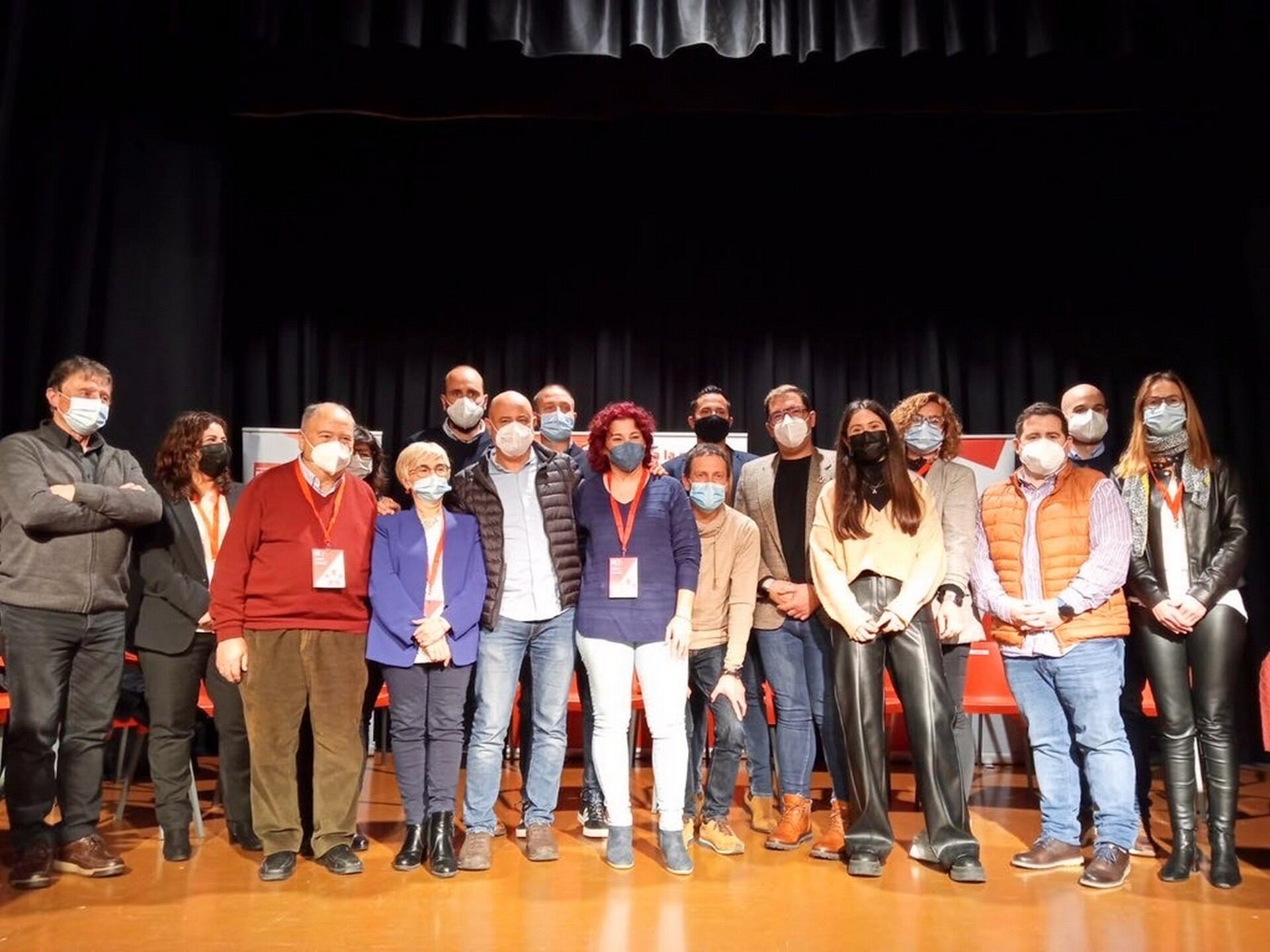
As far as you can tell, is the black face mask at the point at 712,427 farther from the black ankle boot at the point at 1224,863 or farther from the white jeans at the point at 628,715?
the black ankle boot at the point at 1224,863

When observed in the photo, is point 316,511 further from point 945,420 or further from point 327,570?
point 945,420

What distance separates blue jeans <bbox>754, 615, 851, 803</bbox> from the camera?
428cm

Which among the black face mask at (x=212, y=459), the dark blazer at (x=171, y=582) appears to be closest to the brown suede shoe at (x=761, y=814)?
the dark blazer at (x=171, y=582)

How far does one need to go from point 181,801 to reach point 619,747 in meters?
1.65

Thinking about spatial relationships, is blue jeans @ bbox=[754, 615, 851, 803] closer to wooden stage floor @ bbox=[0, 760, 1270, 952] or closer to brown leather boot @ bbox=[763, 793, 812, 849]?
brown leather boot @ bbox=[763, 793, 812, 849]

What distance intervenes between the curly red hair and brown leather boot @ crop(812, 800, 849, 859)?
4.93 ft

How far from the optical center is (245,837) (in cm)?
423

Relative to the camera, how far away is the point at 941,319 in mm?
6910

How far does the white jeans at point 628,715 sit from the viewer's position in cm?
393

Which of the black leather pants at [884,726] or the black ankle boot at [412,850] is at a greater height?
the black leather pants at [884,726]

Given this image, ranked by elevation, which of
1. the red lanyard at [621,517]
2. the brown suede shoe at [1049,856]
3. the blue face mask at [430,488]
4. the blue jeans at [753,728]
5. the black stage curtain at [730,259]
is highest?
the black stage curtain at [730,259]

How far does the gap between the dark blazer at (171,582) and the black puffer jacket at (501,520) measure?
2.86ft

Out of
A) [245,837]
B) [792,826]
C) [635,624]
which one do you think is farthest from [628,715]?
[245,837]

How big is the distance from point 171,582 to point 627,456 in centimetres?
174
